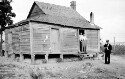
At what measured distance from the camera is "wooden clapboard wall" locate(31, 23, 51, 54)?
17.4 m

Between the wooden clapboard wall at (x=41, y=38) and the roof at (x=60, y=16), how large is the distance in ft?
3.32

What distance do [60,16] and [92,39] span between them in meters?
4.68

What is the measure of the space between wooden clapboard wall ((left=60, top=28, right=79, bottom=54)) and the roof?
0.74 meters

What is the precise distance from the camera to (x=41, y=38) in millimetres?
17594

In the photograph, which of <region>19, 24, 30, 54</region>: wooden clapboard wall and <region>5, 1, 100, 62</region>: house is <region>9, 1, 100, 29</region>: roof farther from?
<region>19, 24, 30, 54</region>: wooden clapboard wall

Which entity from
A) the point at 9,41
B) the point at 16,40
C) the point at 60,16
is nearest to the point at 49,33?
the point at 60,16

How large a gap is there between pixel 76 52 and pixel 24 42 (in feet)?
18.8

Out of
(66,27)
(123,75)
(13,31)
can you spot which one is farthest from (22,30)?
(123,75)

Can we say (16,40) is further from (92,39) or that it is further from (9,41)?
(92,39)

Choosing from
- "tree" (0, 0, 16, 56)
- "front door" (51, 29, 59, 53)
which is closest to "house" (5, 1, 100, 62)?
"front door" (51, 29, 59, 53)

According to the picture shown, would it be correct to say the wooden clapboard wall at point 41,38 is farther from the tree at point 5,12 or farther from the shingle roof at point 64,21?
the tree at point 5,12

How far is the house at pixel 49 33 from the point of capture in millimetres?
17453

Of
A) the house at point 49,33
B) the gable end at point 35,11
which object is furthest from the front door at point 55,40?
the gable end at point 35,11

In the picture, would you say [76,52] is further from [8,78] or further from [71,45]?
[8,78]
